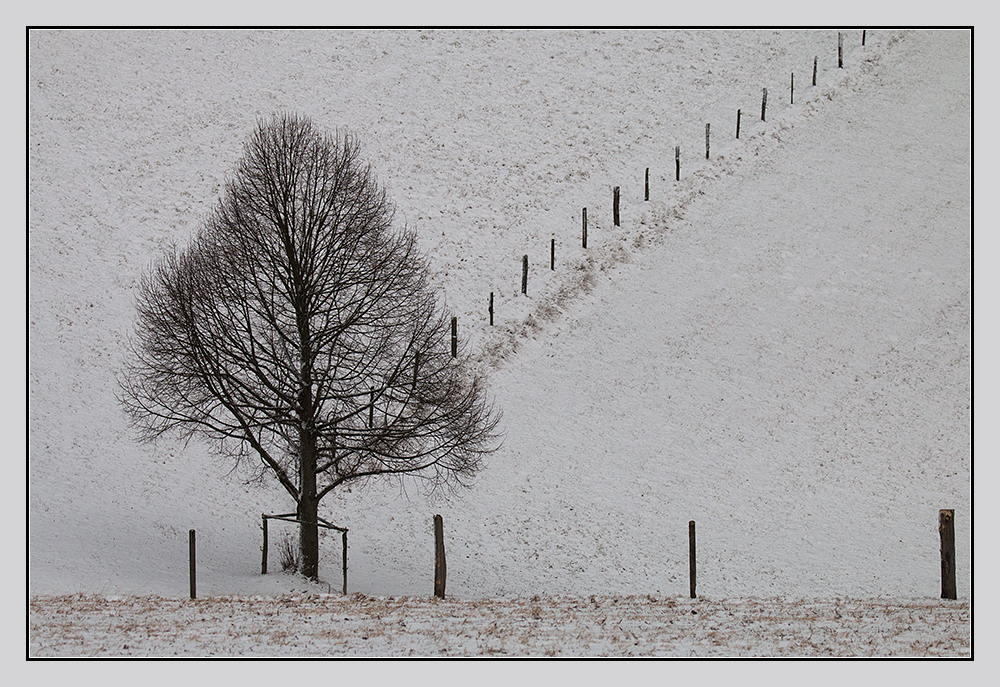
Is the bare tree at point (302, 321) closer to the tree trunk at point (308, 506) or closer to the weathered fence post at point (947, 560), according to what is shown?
the tree trunk at point (308, 506)

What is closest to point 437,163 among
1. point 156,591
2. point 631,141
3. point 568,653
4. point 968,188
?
point 631,141

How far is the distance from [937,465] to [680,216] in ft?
46.1

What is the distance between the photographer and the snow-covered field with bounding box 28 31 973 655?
21359mm

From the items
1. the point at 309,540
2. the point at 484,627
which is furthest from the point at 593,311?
the point at 484,627

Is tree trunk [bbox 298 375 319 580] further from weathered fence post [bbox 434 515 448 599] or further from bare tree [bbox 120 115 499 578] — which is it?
weathered fence post [bbox 434 515 448 599]

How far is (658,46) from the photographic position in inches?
1923

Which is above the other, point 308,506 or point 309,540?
point 308,506

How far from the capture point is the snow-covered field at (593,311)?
70.1ft

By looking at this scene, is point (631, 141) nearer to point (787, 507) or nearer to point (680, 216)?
point (680, 216)

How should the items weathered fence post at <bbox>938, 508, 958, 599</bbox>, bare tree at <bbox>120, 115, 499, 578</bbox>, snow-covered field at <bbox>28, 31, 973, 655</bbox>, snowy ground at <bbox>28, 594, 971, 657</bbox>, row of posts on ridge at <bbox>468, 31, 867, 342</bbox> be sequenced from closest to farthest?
snowy ground at <bbox>28, 594, 971, 657</bbox> → weathered fence post at <bbox>938, 508, 958, 599</bbox> → bare tree at <bbox>120, 115, 499, 578</bbox> → snow-covered field at <bbox>28, 31, 973, 655</bbox> → row of posts on ridge at <bbox>468, 31, 867, 342</bbox>

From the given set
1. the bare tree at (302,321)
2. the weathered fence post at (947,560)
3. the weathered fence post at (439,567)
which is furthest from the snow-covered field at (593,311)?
the bare tree at (302,321)

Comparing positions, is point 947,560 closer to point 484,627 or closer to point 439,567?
point 484,627

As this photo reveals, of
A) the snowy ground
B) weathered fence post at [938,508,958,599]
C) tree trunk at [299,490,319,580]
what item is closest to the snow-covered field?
the snowy ground

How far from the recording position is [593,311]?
32.2 meters
